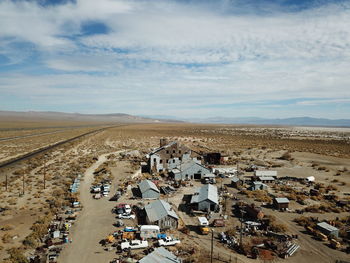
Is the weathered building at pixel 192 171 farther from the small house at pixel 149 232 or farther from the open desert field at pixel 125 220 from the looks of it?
the small house at pixel 149 232

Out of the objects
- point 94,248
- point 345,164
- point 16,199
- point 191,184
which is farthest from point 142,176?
point 345,164

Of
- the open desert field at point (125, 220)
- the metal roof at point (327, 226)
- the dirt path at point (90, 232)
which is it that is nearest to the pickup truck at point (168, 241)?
the open desert field at point (125, 220)

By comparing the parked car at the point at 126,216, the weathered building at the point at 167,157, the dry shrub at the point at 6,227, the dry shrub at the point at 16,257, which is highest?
the weathered building at the point at 167,157

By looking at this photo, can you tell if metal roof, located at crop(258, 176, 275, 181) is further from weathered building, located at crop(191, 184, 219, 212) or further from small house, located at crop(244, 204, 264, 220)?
weathered building, located at crop(191, 184, 219, 212)

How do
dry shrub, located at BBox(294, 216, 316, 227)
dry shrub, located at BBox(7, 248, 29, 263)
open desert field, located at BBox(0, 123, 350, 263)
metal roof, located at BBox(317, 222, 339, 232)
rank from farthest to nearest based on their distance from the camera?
dry shrub, located at BBox(294, 216, 316, 227)
metal roof, located at BBox(317, 222, 339, 232)
open desert field, located at BBox(0, 123, 350, 263)
dry shrub, located at BBox(7, 248, 29, 263)

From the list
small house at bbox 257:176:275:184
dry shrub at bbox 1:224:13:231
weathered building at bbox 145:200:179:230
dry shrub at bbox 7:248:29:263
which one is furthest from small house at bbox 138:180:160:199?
small house at bbox 257:176:275:184

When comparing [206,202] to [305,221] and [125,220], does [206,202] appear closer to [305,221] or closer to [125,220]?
[125,220]
